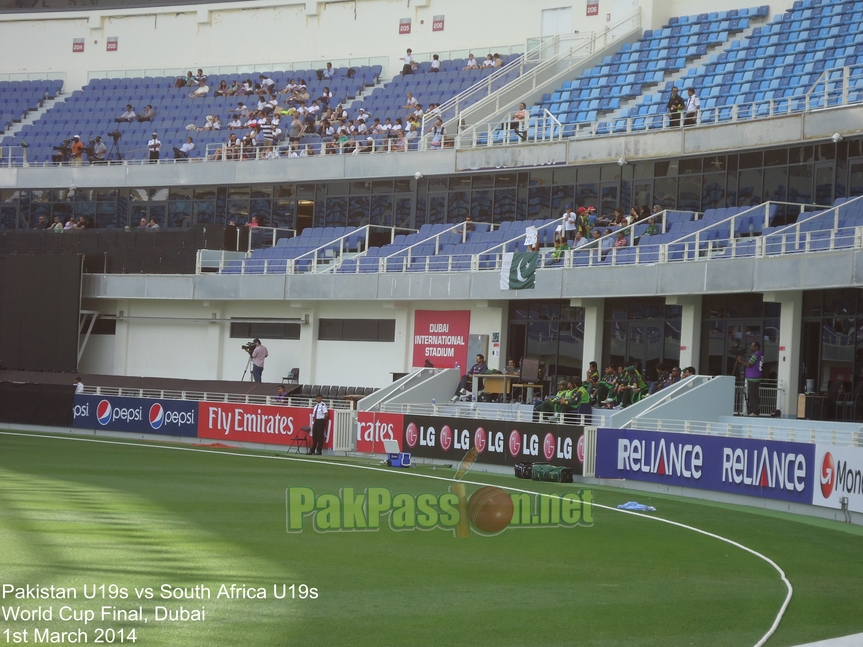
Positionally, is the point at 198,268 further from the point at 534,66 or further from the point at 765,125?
the point at 765,125

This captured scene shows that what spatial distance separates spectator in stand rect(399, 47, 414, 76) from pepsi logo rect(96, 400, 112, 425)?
17917 mm

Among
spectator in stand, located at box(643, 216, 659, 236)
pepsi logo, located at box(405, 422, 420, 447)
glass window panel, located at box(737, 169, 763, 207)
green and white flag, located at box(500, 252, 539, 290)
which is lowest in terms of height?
pepsi logo, located at box(405, 422, 420, 447)

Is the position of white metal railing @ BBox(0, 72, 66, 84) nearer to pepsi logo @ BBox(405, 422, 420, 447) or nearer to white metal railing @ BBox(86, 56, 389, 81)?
white metal railing @ BBox(86, 56, 389, 81)

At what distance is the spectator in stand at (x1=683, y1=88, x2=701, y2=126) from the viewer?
33.6 metres

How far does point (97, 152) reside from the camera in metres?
47.7

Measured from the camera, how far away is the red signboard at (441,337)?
37.2m

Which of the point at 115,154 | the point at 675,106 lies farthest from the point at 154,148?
the point at 675,106

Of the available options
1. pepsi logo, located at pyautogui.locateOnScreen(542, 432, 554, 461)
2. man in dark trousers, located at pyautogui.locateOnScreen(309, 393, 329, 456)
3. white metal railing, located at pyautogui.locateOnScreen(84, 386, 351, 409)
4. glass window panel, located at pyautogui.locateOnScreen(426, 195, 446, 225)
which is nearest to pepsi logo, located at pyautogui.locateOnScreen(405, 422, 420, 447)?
man in dark trousers, located at pyautogui.locateOnScreen(309, 393, 329, 456)

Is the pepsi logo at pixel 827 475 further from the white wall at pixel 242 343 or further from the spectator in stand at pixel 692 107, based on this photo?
the white wall at pixel 242 343

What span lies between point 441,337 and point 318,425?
7.49 m

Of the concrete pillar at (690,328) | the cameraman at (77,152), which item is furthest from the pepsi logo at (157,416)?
the concrete pillar at (690,328)

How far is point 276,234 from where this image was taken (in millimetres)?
43875

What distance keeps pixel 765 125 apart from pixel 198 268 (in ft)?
67.1

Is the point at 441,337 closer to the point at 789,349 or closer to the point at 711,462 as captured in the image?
the point at 789,349
